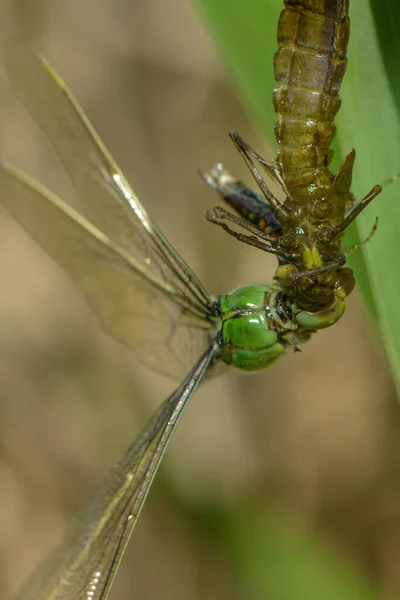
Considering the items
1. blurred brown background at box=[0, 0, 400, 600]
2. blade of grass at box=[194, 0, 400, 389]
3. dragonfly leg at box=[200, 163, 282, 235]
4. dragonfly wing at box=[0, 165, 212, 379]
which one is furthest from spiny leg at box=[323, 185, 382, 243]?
blurred brown background at box=[0, 0, 400, 600]

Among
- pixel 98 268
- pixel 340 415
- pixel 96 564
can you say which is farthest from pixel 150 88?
pixel 96 564

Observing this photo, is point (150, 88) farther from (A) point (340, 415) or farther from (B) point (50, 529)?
(B) point (50, 529)

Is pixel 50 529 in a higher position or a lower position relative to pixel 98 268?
lower

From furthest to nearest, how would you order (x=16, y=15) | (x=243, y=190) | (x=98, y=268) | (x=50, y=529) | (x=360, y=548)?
1. (x=16, y=15)
2. (x=50, y=529)
3. (x=360, y=548)
4. (x=98, y=268)
5. (x=243, y=190)

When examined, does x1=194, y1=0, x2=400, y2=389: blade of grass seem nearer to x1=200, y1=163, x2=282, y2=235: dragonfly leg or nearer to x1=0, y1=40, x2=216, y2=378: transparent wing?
x1=200, y1=163, x2=282, y2=235: dragonfly leg

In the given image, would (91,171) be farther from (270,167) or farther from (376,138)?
(376,138)

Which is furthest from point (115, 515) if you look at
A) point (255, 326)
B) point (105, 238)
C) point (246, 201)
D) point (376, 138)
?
point (376, 138)
